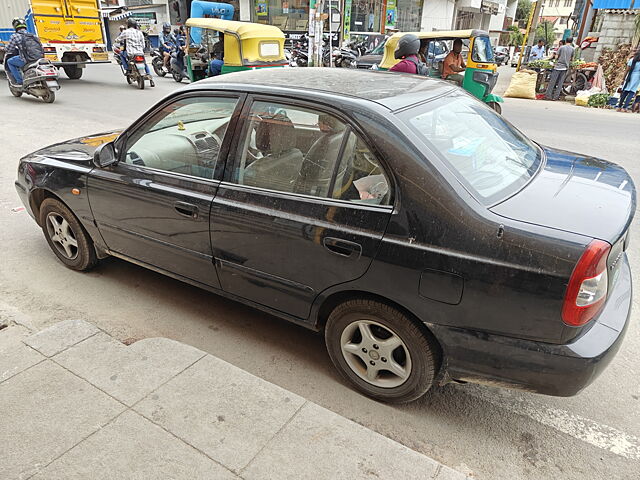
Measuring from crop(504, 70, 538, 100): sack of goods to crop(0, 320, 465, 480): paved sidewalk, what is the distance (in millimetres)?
15540

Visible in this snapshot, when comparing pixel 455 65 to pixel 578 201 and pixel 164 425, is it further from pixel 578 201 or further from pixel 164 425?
Answer: pixel 164 425

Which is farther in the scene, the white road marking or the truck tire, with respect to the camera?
the truck tire

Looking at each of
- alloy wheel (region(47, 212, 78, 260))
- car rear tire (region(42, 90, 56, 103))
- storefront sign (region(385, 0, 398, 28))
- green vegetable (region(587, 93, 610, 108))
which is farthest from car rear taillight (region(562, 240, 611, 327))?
storefront sign (region(385, 0, 398, 28))

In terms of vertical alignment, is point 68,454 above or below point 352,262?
below

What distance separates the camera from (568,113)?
12.3 metres

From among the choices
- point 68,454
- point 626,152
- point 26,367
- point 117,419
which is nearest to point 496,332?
point 117,419

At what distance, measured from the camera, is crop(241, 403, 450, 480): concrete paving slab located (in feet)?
6.57

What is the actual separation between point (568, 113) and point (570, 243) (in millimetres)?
12228

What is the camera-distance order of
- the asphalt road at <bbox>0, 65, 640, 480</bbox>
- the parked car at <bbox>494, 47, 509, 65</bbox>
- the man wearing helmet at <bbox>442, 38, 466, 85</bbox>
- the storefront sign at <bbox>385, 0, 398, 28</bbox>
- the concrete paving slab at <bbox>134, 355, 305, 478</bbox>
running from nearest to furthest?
the concrete paving slab at <bbox>134, 355, 305, 478</bbox> → the asphalt road at <bbox>0, 65, 640, 480</bbox> → the man wearing helmet at <bbox>442, 38, 466, 85</bbox> → the parked car at <bbox>494, 47, 509, 65</bbox> → the storefront sign at <bbox>385, 0, 398, 28</bbox>

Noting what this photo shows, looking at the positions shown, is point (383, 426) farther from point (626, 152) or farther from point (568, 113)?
point (568, 113)

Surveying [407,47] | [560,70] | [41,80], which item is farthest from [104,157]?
[560,70]

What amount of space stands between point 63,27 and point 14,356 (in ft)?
45.7

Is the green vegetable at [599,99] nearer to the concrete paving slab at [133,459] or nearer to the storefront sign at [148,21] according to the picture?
the concrete paving slab at [133,459]

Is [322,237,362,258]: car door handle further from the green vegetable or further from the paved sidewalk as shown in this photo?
the green vegetable
